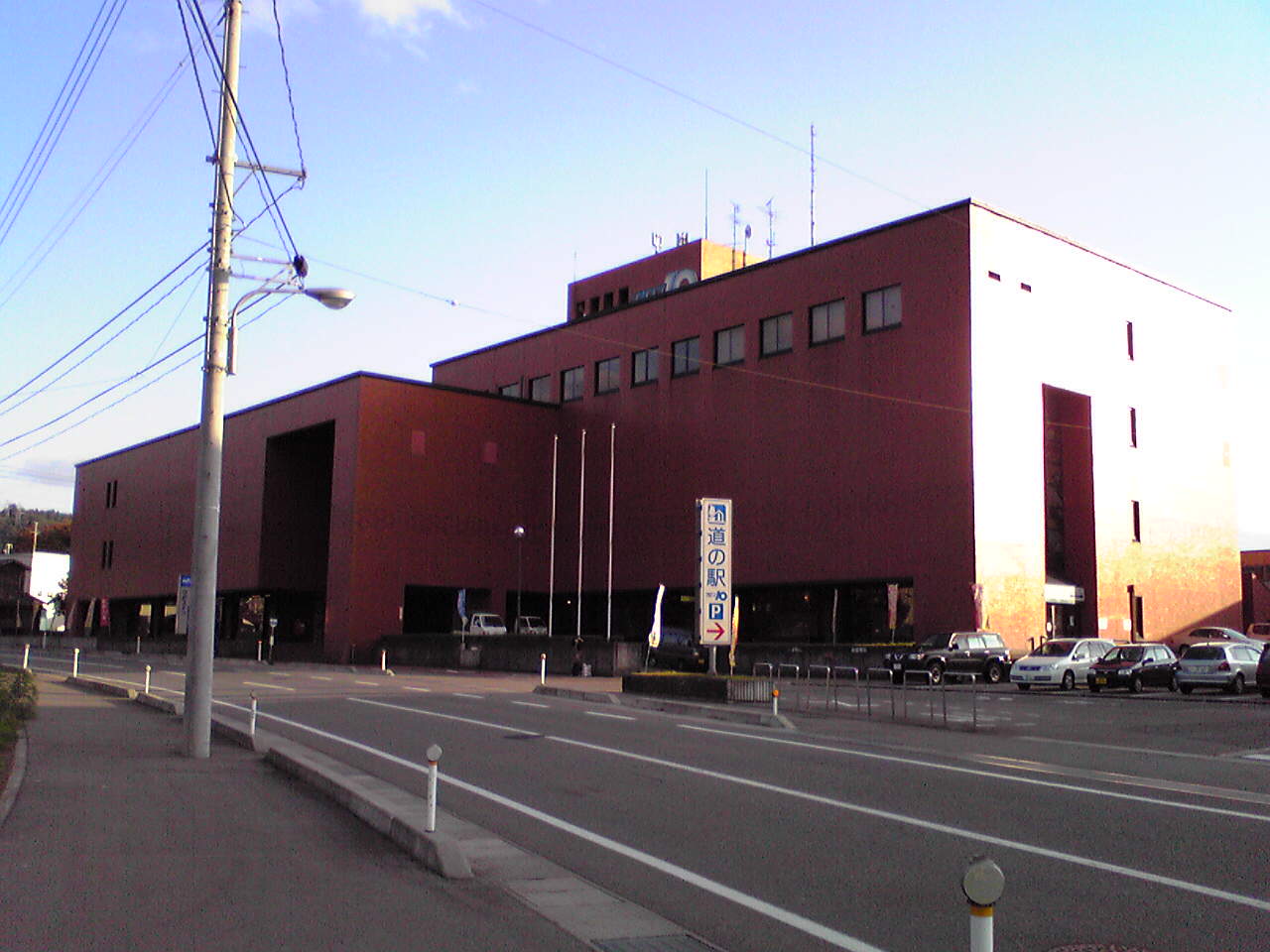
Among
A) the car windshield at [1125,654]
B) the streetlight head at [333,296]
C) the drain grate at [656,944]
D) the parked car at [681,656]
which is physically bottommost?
the drain grate at [656,944]

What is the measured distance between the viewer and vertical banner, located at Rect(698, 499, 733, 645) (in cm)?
2859

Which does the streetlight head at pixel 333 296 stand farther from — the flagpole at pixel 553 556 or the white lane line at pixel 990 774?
the flagpole at pixel 553 556

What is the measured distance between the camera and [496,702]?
2636cm

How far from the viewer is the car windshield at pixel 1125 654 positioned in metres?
33.9

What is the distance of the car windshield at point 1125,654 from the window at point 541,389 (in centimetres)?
3651

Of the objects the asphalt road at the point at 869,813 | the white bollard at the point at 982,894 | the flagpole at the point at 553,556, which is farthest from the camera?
the flagpole at the point at 553,556

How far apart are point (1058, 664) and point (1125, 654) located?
2.10 meters

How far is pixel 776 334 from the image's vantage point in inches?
2031

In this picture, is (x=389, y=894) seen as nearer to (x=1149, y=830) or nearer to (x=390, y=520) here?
(x=1149, y=830)

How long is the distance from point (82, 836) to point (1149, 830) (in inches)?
360

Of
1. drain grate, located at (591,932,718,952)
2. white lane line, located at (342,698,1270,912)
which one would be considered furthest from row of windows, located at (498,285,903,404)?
drain grate, located at (591,932,718,952)

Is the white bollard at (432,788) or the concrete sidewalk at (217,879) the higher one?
the white bollard at (432,788)

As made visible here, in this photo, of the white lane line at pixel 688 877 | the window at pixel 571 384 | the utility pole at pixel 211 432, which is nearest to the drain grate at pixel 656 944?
the white lane line at pixel 688 877

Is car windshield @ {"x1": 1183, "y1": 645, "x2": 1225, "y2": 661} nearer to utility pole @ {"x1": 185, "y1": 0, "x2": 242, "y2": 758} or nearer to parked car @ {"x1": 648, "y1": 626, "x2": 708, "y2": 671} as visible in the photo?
parked car @ {"x1": 648, "y1": 626, "x2": 708, "y2": 671}
